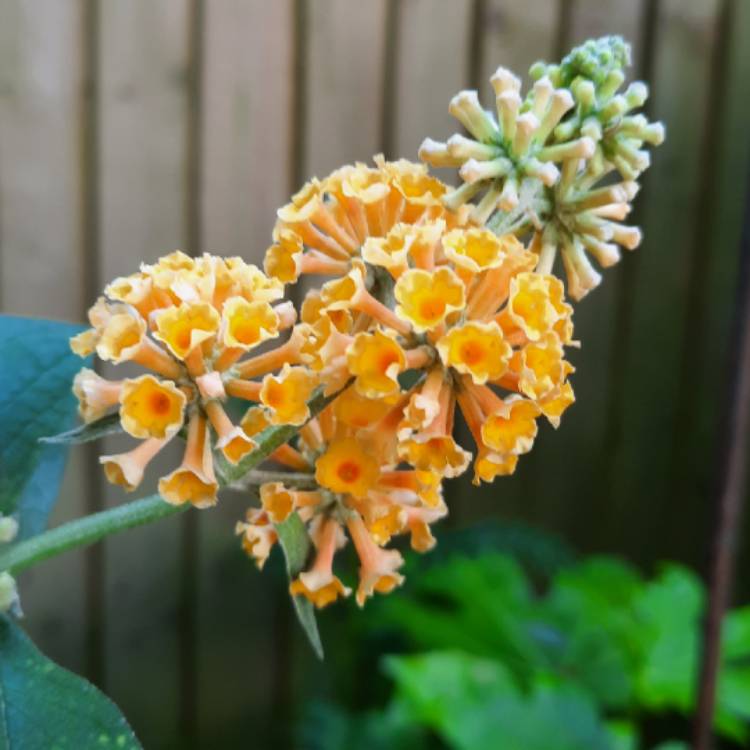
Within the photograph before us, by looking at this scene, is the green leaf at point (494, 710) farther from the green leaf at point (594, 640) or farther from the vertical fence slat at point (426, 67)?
the vertical fence slat at point (426, 67)

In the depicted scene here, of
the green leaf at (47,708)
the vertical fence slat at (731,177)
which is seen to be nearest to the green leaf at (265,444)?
the green leaf at (47,708)

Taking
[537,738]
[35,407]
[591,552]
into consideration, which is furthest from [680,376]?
[35,407]

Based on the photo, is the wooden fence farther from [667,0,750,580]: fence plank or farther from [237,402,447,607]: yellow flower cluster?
[237,402,447,607]: yellow flower cluster

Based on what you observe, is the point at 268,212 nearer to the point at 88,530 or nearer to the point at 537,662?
the point at 537,662

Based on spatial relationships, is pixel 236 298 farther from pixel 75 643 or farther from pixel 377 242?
pixel 75 643

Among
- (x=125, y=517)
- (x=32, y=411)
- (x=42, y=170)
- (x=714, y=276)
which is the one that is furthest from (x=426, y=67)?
(x=125, y=517)
